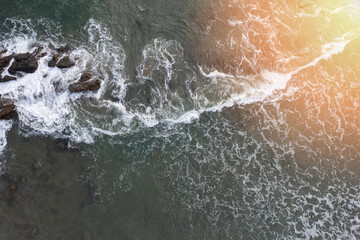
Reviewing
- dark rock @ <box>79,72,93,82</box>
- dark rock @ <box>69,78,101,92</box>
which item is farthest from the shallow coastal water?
dark rock @ <box>79,72,93,82</box>

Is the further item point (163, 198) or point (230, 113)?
point (230, 113)

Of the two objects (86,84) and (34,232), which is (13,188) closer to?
(34,232)

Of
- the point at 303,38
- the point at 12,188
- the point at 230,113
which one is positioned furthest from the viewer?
the point at 303,38

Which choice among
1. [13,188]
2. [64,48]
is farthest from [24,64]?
[13,188]

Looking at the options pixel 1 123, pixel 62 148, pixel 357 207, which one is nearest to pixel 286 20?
pixel 357 207

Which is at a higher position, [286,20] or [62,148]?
[286,20]

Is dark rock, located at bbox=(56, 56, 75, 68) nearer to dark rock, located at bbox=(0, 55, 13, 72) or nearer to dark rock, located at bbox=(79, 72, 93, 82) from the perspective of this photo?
dark rock, located at bbox=(79, 72, 93, 82)

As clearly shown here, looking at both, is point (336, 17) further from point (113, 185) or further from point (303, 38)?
point (113, 185)
